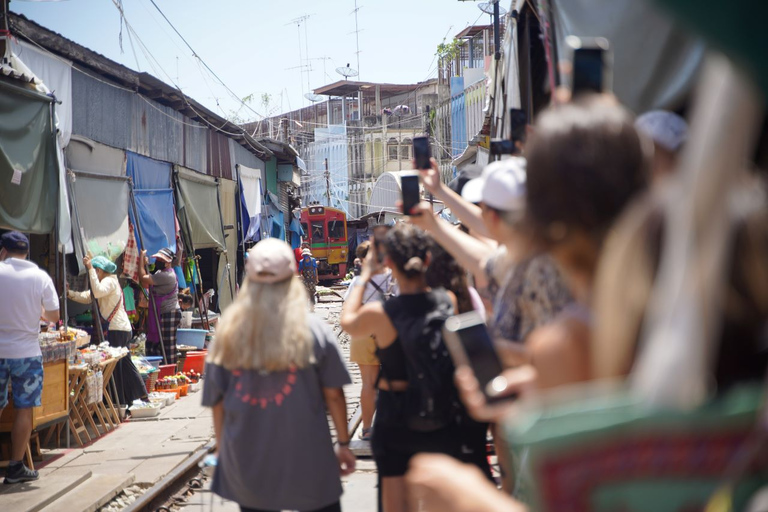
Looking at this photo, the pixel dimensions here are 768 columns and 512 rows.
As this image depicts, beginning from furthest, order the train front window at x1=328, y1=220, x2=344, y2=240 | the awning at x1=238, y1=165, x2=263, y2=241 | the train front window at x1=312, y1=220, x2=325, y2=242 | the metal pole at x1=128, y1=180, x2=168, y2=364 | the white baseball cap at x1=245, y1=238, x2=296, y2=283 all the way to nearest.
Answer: the train front window at x1=328, y1=220, x2=344, y2=240 → the train front window at x1=312, y1=220, x2=325, y2=242 → the awning at x1=238, y1=165, x2=263, y2=241 → the metal pole at x1=128, y1=180, x2=168, y2=364 → the white baseball cap at x1=245, y1=238, x2=296, y2=283

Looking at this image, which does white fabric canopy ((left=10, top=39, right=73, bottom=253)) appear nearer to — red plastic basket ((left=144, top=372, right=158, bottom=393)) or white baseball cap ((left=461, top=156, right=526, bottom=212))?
red plastic basket ((left=144, top=372, right=158, bottom=393))

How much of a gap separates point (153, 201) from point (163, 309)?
2.55m

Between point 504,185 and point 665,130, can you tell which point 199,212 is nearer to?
point 504,185

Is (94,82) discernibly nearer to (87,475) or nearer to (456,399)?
(87,475)

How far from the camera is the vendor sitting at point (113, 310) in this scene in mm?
10500

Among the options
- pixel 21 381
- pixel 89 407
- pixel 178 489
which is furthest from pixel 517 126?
pixel 89 407

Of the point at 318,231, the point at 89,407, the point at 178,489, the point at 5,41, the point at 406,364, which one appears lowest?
the point at 178,489

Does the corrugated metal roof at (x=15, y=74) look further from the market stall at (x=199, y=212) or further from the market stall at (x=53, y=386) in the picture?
the market stall at (x=199, y=212)

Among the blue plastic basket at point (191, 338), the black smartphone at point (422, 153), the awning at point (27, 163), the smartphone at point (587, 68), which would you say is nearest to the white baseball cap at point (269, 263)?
the black smartphone at point (422, 153)

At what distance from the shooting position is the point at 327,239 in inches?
1756

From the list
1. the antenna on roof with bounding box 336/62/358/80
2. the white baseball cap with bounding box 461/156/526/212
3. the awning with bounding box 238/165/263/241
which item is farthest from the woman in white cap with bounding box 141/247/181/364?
the antenna on roof with bounding box 336/62/358/80

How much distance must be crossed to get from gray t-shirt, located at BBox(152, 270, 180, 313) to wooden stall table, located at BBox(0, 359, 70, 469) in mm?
4686

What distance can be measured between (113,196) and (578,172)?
40.2ft

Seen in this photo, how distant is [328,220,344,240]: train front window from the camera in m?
44.9
